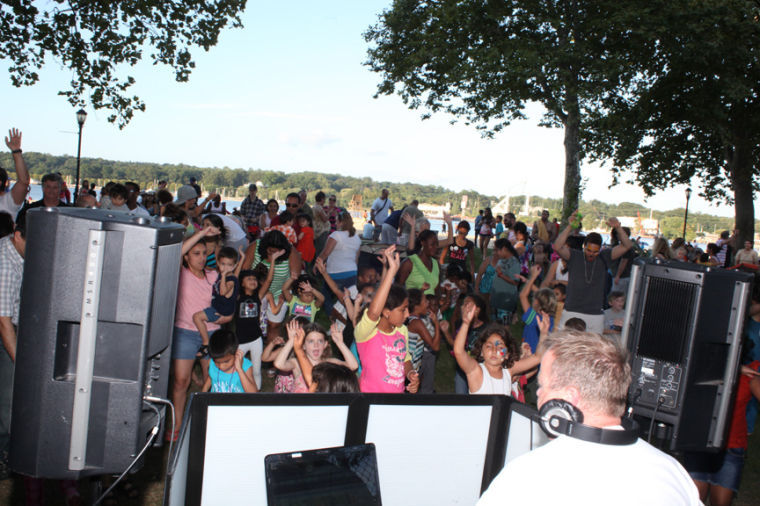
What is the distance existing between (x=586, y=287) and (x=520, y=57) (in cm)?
1356

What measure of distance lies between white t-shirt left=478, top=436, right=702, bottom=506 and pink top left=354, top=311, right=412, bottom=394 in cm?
319

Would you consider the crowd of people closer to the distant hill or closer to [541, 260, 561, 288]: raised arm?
[541, 260, 561, 288]: raised arm

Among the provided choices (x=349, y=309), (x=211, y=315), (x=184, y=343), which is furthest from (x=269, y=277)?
(x=184, y=343)

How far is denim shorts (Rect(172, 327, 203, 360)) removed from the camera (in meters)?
5.51

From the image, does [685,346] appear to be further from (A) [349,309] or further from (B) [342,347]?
(A) [349,309]

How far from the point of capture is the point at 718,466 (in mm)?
4543

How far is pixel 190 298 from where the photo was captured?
223 inches

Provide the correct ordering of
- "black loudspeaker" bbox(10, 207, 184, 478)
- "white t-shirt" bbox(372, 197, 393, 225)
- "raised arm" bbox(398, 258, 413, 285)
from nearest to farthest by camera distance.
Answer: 1. "black loudspeaker" bbox(10, 207, 184, 478)
2. "raised arm" bbox(398, 258, 413, 285)
3. "white t-shirt" bbox(372, 197, 393, 225)

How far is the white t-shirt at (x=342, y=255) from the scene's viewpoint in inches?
343

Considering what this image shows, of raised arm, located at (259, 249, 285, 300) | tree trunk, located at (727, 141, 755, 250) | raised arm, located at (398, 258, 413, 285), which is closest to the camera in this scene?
raised arm, located at (259, 249, 285, 300)

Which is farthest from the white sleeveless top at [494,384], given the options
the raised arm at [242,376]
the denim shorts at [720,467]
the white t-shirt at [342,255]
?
the white t-shirt at [342,255]

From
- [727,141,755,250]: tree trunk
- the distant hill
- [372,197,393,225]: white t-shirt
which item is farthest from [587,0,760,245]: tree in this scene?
[372,197,393,225]: white t-shirt

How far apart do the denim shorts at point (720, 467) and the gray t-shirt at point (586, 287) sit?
116 inches

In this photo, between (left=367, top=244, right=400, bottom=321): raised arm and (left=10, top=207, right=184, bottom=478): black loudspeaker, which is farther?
(left=367, top=244, right=400, bottom=321): raised arm
